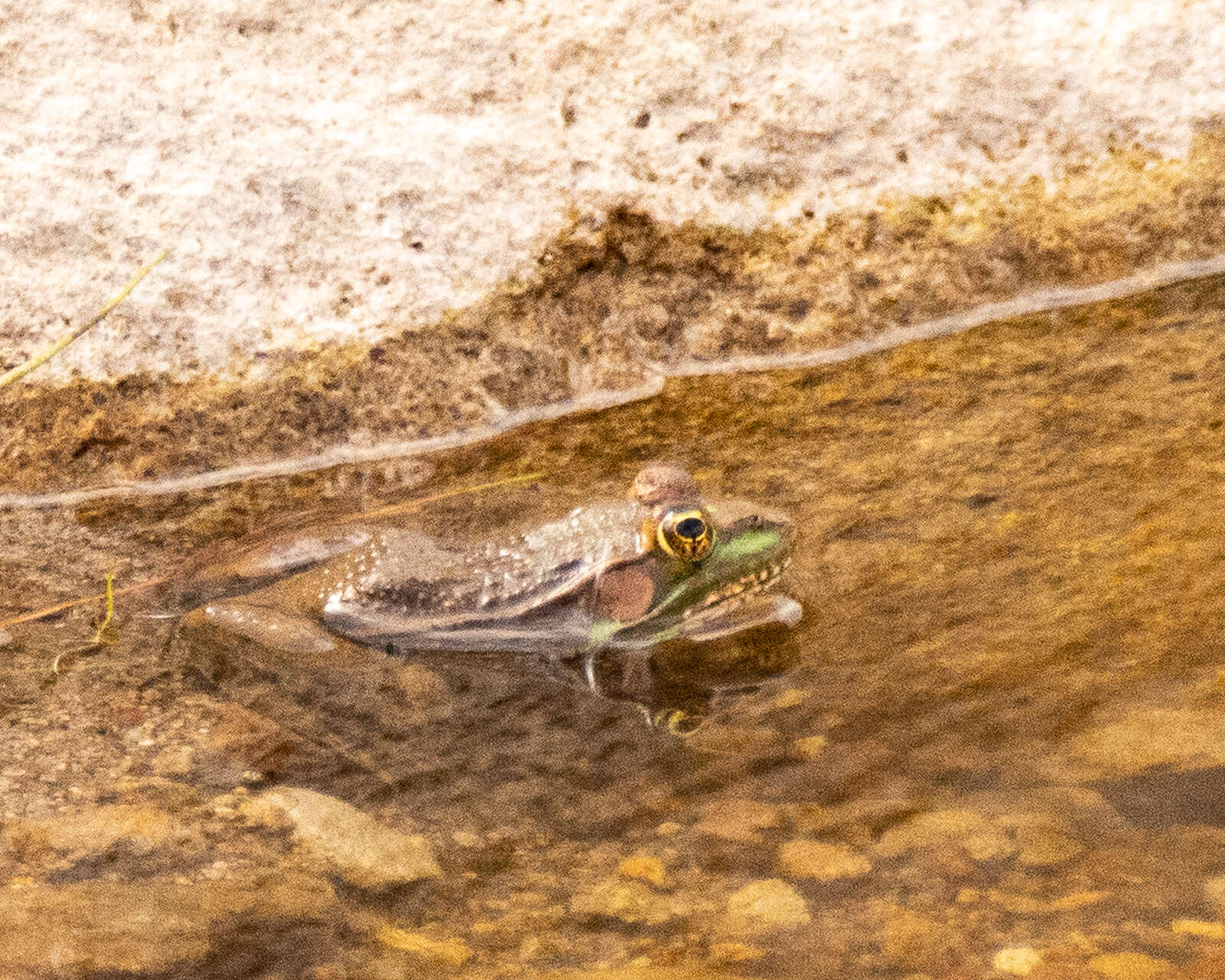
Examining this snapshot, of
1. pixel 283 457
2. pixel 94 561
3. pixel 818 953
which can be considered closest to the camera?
pixel 818 953

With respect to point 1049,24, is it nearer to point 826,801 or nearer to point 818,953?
point 826,801

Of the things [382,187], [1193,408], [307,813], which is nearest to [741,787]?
[307,813]

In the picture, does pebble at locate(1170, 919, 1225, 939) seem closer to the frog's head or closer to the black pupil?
the frog's head

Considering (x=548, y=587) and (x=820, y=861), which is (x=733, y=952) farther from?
(x=548, y=587)

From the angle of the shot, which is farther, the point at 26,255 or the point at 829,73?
the point at 829,73

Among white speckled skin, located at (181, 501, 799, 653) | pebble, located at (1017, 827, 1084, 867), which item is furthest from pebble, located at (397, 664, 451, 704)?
pebble, located at (1017, 827, 1084, 867)

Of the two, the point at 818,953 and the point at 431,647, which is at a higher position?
the point at 431,647

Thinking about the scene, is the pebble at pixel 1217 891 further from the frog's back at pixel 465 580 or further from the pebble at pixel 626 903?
the frog's back at pixel 465 580
